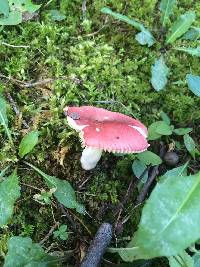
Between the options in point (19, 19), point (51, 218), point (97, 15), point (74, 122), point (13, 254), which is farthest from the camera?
point (97, 15)

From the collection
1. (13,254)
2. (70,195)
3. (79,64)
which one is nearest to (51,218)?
(70,195)

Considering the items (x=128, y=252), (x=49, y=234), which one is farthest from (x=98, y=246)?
(x=49, y=234)

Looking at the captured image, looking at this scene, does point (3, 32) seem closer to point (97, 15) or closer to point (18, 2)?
point (18, 2)

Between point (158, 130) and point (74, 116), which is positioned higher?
point (74, 116)

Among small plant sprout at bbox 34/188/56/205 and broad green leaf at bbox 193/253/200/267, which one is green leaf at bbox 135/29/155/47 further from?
broad green leaf at bbox 193/253/200/267

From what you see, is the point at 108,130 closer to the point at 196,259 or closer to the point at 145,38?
the point at 196,259

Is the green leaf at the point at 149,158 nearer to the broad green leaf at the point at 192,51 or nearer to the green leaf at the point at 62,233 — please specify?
the green leaf at the point at 62,233

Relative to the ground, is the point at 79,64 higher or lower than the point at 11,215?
higher
